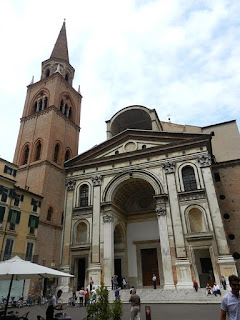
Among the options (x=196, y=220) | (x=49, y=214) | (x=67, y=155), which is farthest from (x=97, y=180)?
(x=196, y=220)

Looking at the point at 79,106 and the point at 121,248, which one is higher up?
the point at 79,106

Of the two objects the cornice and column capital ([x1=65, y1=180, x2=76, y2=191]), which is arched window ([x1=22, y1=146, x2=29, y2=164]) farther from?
column capital ([x1=65, y1=180, x2=76, y2=191])

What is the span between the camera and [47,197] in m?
20.8

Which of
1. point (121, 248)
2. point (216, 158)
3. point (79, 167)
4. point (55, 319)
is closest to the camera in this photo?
point (55, 319)

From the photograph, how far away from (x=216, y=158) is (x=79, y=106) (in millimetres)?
17261

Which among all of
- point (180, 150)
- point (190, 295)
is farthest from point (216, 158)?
point (190, 295)

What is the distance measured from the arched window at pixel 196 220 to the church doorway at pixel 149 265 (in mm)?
5269

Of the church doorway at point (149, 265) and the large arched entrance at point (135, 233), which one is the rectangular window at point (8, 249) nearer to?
the large arched entrance at point (135, 233)

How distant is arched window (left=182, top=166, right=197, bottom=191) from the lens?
747 inches

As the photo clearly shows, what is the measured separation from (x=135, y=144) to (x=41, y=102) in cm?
1244

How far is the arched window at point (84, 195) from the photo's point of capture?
72.3ft

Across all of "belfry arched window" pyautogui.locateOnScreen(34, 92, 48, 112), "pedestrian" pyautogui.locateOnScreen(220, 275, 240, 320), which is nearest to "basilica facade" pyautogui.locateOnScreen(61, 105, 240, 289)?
"belfry arched window" pyautogui.locateOnScreen(34, 92, 48, 112)

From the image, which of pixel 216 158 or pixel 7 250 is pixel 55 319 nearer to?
pixel 7 250

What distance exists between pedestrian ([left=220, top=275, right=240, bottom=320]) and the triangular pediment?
1704 centimetres
